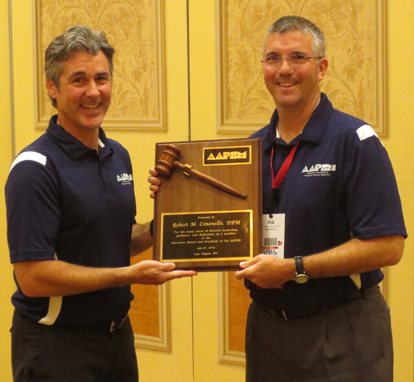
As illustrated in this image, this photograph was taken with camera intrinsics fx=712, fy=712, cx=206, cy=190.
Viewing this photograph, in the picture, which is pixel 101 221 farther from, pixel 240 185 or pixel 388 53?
pixel 388 53

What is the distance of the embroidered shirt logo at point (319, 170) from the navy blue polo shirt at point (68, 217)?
59cm

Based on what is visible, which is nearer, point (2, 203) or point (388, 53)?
point (388, 53)

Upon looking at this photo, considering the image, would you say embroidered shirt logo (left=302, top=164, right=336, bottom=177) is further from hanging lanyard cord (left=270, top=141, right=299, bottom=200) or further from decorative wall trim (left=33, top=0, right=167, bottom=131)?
decorative wall trim (left=33, top=0, right=167, bottom=131)

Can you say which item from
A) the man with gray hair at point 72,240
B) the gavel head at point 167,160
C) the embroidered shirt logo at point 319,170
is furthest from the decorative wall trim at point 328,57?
the man with gray hair at point 72,240

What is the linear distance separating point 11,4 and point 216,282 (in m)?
1.94

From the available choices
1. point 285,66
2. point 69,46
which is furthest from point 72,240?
point 285,66

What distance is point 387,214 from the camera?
208 centimetres

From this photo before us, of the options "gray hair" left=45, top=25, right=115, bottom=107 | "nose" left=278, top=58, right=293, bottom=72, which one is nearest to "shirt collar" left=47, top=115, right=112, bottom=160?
"gray hair" left=45, top=25, right=115, bottom=107

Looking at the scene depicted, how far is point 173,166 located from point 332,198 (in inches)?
20.7

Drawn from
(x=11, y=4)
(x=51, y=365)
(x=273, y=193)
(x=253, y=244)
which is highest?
(x=11, y=4)

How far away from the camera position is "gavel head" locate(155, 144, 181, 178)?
229 cm

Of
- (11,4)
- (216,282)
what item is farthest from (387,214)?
(11,4)

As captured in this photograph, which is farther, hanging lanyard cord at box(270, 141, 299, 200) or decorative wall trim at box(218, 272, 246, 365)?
decorative wall trim at box(218, 272, 246, 365)

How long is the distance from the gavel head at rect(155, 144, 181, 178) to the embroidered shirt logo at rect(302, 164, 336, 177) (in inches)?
16.8
